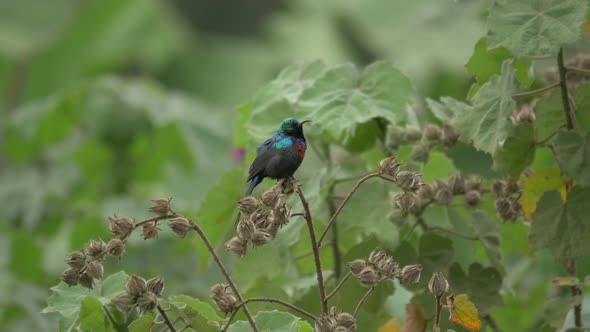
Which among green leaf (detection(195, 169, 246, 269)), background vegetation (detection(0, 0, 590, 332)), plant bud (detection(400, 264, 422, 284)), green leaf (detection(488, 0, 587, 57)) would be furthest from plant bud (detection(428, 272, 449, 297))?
green leaf (detection(195, 169, 246, 269))

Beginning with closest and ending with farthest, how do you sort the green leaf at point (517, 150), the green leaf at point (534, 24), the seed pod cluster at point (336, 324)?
1. the seed pod cluster at point (336, 324)
2. the green leaf at point (534, 24)
3. the green leaf at point (517, 150)

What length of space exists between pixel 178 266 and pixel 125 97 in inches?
18.8

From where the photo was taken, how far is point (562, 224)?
1.10 metres

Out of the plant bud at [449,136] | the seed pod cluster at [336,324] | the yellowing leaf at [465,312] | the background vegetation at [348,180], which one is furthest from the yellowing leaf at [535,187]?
the seed pod cluster at [336,324]

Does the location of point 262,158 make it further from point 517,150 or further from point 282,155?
point 517,150

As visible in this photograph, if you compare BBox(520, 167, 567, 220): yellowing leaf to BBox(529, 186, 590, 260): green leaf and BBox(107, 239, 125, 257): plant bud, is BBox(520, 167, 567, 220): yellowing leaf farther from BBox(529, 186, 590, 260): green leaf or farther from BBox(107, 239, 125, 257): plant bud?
BBox(107, 239, 125, 257): plant bud

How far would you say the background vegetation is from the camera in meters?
1.10

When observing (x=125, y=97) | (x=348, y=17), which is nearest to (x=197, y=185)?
(x=125, y=97)

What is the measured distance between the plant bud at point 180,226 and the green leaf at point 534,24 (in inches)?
14.8

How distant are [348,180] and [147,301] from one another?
1.40 ft

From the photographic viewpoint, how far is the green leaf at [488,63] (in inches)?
44.4

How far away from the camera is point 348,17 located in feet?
22.5

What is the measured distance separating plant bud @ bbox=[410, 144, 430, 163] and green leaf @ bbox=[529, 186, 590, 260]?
15 cm

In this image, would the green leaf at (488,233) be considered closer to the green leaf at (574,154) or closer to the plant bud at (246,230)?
the green leaf at (574,154)
